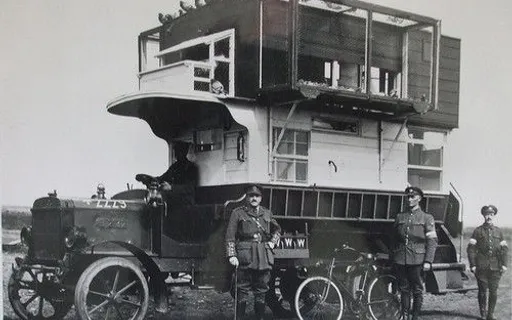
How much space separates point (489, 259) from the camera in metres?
7.82

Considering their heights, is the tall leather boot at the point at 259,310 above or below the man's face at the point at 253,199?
below

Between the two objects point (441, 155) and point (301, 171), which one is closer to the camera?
point (301, 171)

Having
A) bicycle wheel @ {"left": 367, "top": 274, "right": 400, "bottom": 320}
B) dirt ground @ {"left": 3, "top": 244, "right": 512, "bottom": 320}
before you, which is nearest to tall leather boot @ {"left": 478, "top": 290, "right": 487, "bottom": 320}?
dirt ground @ {"left": 3, "top": 244, "right": 512, "bottom": 320}

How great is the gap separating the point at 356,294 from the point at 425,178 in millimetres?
1929

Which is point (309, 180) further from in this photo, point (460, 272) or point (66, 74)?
point (66, 74)

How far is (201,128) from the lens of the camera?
8.33m

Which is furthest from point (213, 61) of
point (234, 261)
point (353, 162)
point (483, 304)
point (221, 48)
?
point (483, 304)

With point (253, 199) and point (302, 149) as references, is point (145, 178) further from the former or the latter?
point (302, 149)

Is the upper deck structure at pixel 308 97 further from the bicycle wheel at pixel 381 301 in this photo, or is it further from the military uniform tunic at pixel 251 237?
the bicycle wheel at pixel 381 301

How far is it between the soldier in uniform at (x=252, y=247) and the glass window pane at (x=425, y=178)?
98.7 inches

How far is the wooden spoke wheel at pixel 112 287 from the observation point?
6477mm

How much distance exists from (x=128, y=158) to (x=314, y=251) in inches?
85.4

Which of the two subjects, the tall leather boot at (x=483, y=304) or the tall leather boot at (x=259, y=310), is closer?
the tall leather boot at (x=259, y=310)

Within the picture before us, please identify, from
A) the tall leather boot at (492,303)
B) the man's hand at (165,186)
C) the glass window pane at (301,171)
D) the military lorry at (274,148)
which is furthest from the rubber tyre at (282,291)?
the tall leather boot at (492,303)
